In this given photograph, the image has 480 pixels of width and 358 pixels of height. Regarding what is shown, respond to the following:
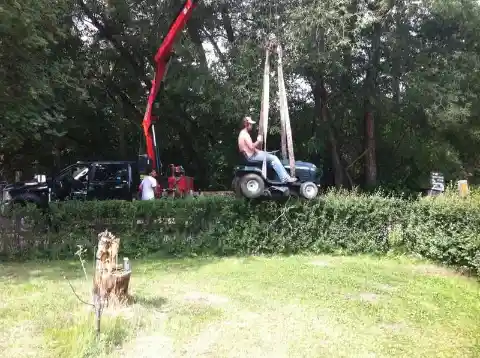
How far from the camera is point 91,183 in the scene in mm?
14219

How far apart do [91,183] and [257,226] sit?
639 cm

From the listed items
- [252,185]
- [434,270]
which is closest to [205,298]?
[252,185]

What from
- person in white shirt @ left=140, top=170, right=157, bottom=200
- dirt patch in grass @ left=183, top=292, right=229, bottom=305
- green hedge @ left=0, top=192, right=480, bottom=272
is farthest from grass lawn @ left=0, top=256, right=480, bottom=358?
person in white shirt @ left=140, top=170, right=157, bottom=200

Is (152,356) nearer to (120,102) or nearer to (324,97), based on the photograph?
(324,97)

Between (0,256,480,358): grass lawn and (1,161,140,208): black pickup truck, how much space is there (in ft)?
18.1

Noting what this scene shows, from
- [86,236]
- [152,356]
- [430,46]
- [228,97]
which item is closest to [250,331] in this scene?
[152,356]

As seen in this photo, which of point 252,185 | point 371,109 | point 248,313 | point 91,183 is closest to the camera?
point 248,313

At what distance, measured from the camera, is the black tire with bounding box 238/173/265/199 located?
9461mm

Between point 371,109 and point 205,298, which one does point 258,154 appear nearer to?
point 205,298

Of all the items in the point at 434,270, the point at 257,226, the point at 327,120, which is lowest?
the point at 434,270

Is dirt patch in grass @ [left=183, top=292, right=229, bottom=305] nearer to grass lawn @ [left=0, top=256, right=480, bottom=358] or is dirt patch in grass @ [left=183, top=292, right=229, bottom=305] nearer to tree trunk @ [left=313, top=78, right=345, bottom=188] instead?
grass lawn @ [left=0, top=256, right=480, bottom=358]

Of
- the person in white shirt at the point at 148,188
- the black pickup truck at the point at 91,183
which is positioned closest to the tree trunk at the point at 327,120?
the black pickup truck at the point at 91,183

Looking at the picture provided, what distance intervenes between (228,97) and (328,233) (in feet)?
18.8

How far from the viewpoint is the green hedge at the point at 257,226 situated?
9375mm
